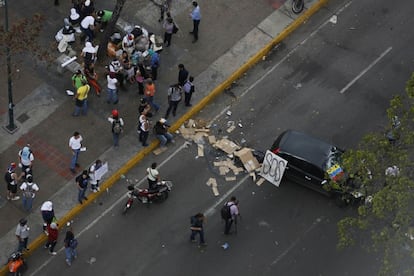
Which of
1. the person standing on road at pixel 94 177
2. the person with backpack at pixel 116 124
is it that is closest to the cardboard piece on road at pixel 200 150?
the person with backpack at pixel 116 124

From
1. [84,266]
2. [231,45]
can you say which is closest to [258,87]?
[231,45]

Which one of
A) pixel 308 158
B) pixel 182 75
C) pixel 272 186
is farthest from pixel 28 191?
pixel 308 158

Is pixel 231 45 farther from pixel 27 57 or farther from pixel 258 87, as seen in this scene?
pixel 27 57

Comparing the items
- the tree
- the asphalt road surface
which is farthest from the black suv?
the tree

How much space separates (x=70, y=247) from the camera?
24688 mm

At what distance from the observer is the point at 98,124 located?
2886 centimetres

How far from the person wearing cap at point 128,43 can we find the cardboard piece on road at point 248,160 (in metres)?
5.22

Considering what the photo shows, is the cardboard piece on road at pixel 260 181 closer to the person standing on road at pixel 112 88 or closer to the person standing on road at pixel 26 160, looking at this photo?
the person standing on road at pixel 112 88

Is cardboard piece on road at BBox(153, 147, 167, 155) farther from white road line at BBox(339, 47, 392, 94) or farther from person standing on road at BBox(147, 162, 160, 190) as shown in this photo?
white road line at BBox(339, 47, 392, 94)

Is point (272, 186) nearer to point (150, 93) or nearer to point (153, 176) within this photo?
point (153, 176)

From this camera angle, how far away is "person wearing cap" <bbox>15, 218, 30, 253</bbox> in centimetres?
2433

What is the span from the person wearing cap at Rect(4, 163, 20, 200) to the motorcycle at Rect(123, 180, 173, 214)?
10.8 ft

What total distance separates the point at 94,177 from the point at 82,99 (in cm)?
321

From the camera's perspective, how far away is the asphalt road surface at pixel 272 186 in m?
25.7
